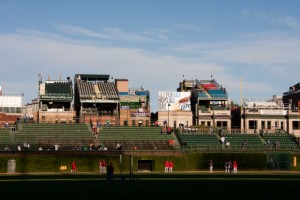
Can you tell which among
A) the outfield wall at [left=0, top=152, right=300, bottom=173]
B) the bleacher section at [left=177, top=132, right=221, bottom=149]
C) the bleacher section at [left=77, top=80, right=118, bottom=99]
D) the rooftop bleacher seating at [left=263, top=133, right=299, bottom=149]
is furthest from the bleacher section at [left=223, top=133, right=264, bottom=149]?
the bleacher section at [left=77, top=80, right=118, bottom=99]

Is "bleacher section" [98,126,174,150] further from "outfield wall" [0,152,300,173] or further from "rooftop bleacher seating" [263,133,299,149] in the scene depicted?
"rooftop bleacher seating" [263,133,299,149]

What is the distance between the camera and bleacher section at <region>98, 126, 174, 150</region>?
104m

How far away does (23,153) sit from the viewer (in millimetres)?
90438

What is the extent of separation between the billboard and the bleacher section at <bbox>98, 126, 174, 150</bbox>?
850 inches

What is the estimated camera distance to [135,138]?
10756 centimetres

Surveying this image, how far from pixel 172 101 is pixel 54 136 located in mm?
37293

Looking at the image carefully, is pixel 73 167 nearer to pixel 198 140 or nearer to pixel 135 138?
pixel 135 138

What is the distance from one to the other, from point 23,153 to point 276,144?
145 feet

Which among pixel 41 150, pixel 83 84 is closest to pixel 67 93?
pixel 83 84

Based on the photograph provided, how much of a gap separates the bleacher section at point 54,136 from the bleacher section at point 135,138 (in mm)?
2912

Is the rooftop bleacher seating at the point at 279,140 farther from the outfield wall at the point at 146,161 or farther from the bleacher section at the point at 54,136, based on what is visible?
the bleacher section at the point at 54,136

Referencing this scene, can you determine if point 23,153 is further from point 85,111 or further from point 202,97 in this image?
point 202,97

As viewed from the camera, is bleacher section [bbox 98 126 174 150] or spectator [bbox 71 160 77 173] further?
bleacher section [bbox 98 126 174 150]

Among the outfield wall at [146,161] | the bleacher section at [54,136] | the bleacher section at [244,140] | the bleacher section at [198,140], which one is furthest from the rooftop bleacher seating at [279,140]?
the bleacher section at [54,136]
